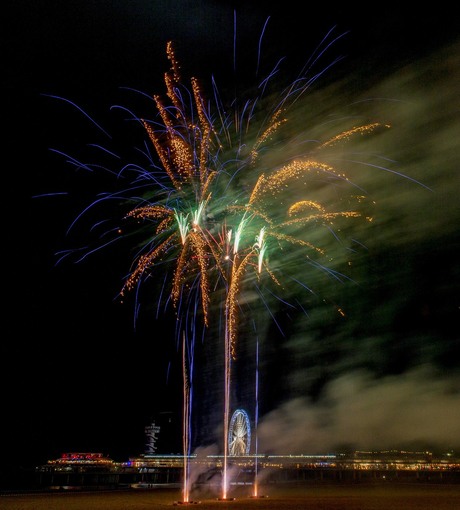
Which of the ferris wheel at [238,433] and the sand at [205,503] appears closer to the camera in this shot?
the sand at [205,503]

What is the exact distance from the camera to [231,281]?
60.4 ft

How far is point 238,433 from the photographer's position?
3450 centimetres

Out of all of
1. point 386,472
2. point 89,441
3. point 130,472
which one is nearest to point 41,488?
point 130,472

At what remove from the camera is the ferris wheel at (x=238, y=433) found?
33.8m

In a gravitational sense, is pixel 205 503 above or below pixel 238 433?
below

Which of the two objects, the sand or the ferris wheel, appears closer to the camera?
the sand

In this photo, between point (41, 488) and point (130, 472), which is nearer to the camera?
point (41, 488)

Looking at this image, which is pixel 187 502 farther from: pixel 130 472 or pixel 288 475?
pixel 288 475

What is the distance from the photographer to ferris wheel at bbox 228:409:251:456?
111ft

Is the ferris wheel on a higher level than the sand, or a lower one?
higher

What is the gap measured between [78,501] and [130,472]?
8335mm

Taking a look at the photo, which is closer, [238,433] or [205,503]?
[205,503]

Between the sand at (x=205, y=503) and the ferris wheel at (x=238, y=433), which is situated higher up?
the ferris wheel at (x=238, y=433)

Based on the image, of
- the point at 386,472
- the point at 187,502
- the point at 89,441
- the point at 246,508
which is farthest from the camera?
the point at 89,441
